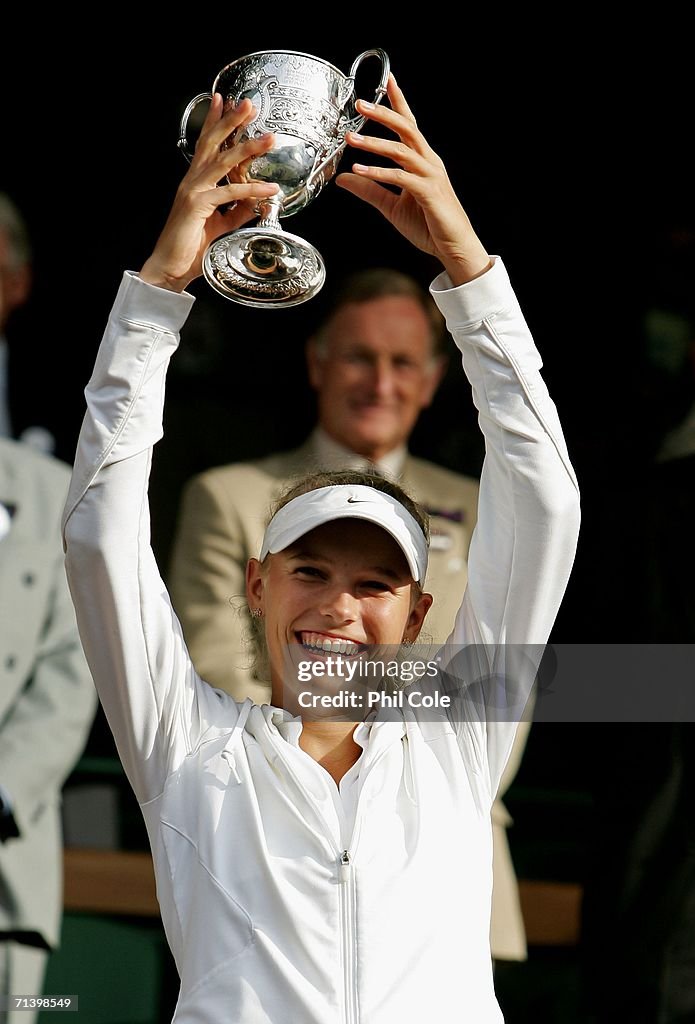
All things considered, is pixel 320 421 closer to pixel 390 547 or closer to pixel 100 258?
pixel 100 258

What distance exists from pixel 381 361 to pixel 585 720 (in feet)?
3.27

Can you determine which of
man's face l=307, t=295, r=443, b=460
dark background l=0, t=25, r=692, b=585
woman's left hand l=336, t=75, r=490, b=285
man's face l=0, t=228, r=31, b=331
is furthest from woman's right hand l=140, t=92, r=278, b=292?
dark background l=0, t=25, r=692, b=585

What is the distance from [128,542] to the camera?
1673mm

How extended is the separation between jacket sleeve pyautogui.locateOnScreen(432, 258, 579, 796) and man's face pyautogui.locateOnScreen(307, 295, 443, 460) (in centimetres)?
127

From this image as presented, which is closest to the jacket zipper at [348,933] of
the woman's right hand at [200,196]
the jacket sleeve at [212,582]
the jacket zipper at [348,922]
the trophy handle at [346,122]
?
the jacket zipper at [348,922]

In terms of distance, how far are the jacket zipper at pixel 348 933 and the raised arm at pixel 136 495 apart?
10.1 inches

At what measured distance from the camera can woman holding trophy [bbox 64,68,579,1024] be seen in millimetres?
1552

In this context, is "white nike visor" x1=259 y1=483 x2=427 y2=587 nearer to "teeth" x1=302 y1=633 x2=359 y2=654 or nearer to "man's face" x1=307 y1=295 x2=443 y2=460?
"teeth" x1=302 y1=633 x2=359 y2=654

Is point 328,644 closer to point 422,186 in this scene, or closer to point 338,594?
point 338,594

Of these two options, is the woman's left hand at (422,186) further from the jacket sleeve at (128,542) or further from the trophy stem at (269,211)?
the jacket sleeve at (128,542)

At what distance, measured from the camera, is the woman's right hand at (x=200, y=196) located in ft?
5.48

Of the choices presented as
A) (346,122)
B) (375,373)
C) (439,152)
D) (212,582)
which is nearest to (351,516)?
(346,122)

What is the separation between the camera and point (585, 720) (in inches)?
132

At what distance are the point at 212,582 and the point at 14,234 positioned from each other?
42.3 inches
